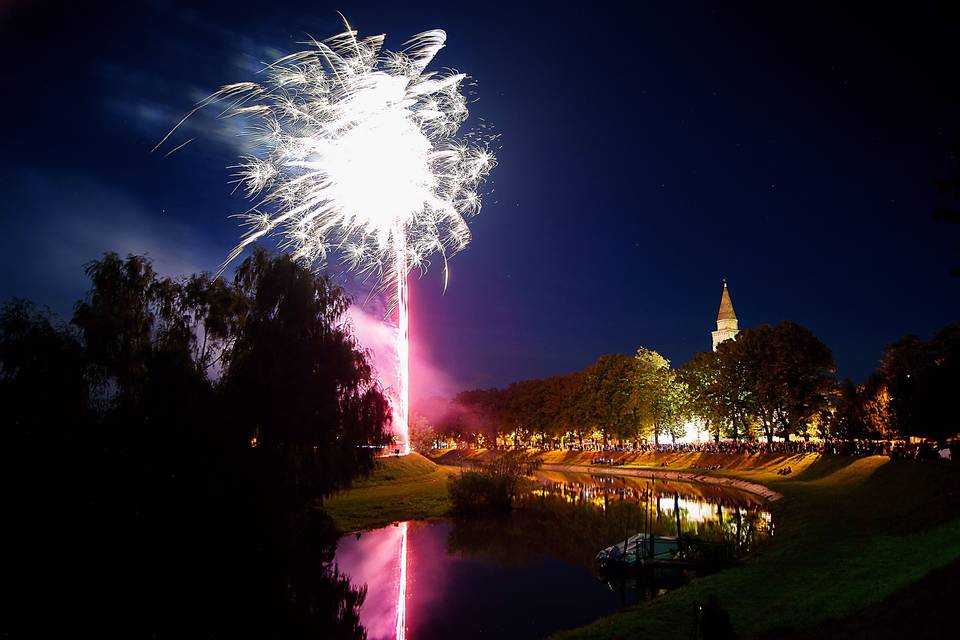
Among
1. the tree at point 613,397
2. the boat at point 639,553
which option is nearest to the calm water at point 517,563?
the boat at point 639,553

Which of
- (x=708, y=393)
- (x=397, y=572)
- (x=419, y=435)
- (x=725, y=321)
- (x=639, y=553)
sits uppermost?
(x=725, y=321)

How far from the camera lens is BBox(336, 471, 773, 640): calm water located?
20.4 m

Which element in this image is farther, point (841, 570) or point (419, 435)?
point (419, 435)

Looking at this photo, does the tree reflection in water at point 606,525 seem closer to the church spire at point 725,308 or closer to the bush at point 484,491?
the bush at point 484,491

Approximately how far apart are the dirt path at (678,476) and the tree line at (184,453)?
30301 millimetres

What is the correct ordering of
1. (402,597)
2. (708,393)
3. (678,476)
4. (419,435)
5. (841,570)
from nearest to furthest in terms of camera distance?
(841,570) < (402,597) < (678,476) < (708,393) < (419,435)

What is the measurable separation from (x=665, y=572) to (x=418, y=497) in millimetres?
24384

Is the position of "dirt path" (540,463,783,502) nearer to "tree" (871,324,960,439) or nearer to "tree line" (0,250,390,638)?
"tree" (871,324,960,439)

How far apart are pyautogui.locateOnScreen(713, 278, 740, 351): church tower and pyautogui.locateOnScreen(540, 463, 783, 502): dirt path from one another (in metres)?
46.7

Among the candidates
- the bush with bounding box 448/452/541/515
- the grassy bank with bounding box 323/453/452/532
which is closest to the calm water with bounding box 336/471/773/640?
the bush with bounding box 448/452/541/515

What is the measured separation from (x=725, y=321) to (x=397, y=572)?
10538 centimetres

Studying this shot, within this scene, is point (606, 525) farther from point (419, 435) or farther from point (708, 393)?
point (419, 435)

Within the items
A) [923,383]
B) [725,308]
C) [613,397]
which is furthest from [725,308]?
[923,383]

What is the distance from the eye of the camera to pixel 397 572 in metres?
26.0
